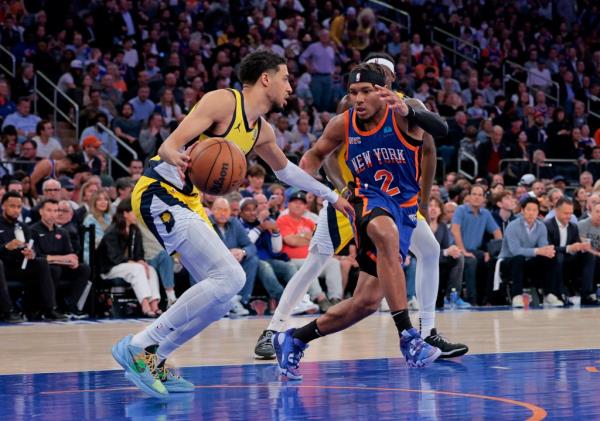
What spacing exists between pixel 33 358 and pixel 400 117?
9.95 ft

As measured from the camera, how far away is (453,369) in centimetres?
709

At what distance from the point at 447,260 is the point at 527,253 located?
0.97 m

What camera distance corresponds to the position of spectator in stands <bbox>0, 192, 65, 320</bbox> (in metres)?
11.6

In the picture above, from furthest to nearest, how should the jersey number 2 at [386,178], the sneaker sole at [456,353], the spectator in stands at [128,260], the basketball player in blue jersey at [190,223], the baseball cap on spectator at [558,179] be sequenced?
the baseball cap on spectator at [558,179], the spectator in stands at [128,260], the sneaker sole at [456,353], the jersey number 2 at [386,178], the basketball player in blue jersey at [190,223]

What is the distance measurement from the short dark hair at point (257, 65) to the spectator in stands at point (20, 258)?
221 inches

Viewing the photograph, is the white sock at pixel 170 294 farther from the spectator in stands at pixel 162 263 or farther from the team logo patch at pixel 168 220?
the team logo patch at pixel 168 220

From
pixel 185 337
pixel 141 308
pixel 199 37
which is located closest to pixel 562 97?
pixel 199 37

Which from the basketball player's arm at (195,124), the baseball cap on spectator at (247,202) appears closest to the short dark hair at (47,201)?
the baseball cap on spectator at (247,202)

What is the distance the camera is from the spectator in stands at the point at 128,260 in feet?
39.7

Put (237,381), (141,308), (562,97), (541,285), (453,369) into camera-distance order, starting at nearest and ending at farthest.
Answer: (237,381)
(453,369)
(141,308)
(541,285)
(562,97)

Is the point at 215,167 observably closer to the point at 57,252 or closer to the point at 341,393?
the point at 341,393

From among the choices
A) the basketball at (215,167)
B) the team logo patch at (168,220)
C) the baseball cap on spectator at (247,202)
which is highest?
the baseball cap on spectator at (247,202)

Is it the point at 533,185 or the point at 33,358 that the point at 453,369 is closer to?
the point at 33,358

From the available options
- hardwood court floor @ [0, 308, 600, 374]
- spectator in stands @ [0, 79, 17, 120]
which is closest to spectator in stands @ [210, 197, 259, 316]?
hardwood court floor @ [0, 308, 600, 374]
